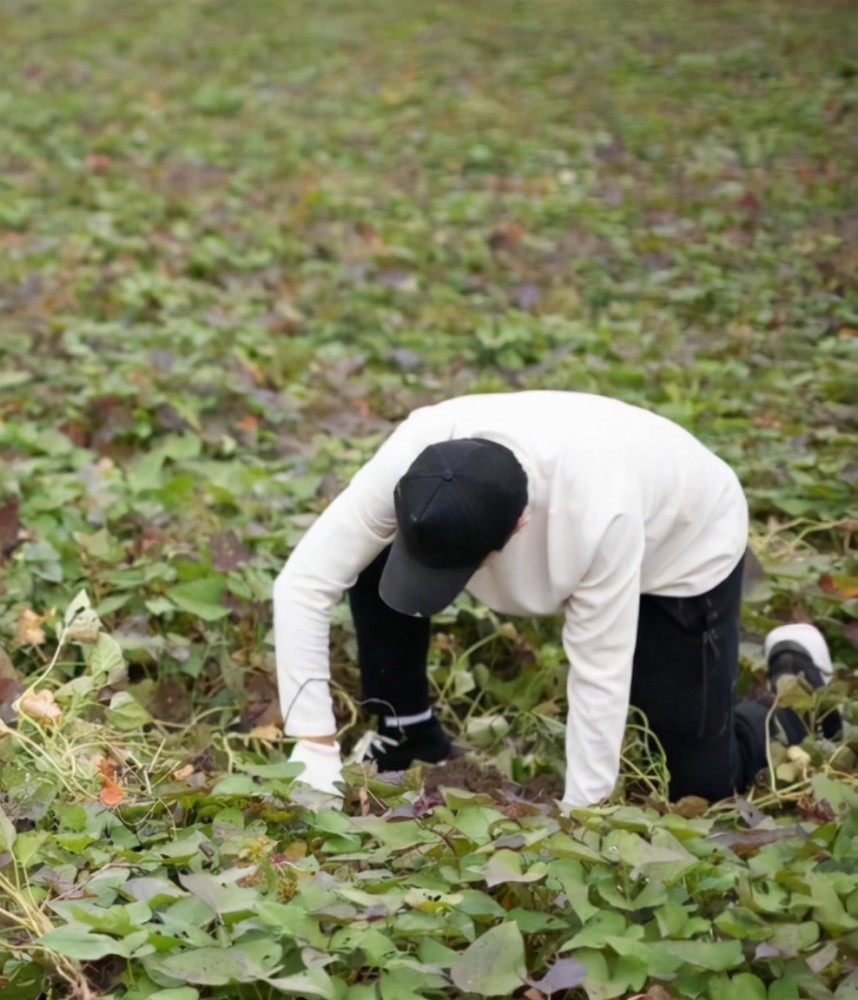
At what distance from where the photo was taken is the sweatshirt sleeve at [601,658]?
2.19 m

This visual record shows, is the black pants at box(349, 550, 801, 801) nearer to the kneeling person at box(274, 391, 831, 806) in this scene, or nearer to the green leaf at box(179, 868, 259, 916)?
the kneeling person at box(274, 391, 831, 806)

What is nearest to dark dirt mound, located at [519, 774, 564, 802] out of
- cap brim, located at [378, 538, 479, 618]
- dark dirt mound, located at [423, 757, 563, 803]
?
dark dirt mound, located at [423, 757, 563, 803]

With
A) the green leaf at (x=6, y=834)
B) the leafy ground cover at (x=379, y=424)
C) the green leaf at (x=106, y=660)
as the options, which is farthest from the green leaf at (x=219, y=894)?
the green leaf at (x=106, y=660)

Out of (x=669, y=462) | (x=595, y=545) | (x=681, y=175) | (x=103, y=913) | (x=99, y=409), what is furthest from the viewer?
(x=681, y=175)

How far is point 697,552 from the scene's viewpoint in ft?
7.94

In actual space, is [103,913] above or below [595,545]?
below

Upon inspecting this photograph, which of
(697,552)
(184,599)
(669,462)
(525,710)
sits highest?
(669,462)

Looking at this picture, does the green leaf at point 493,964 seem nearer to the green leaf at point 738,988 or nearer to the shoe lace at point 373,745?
the green leaf at point 738,988

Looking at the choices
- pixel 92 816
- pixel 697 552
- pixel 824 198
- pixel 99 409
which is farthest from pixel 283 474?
pixel 824 198

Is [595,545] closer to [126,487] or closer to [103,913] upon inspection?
[103,913]

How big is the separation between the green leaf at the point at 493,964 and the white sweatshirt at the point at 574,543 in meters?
0.57

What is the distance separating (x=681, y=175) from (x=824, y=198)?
2.58 ft

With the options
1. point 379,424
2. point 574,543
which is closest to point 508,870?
point 574,543

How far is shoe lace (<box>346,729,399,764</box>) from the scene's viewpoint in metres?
2.62
